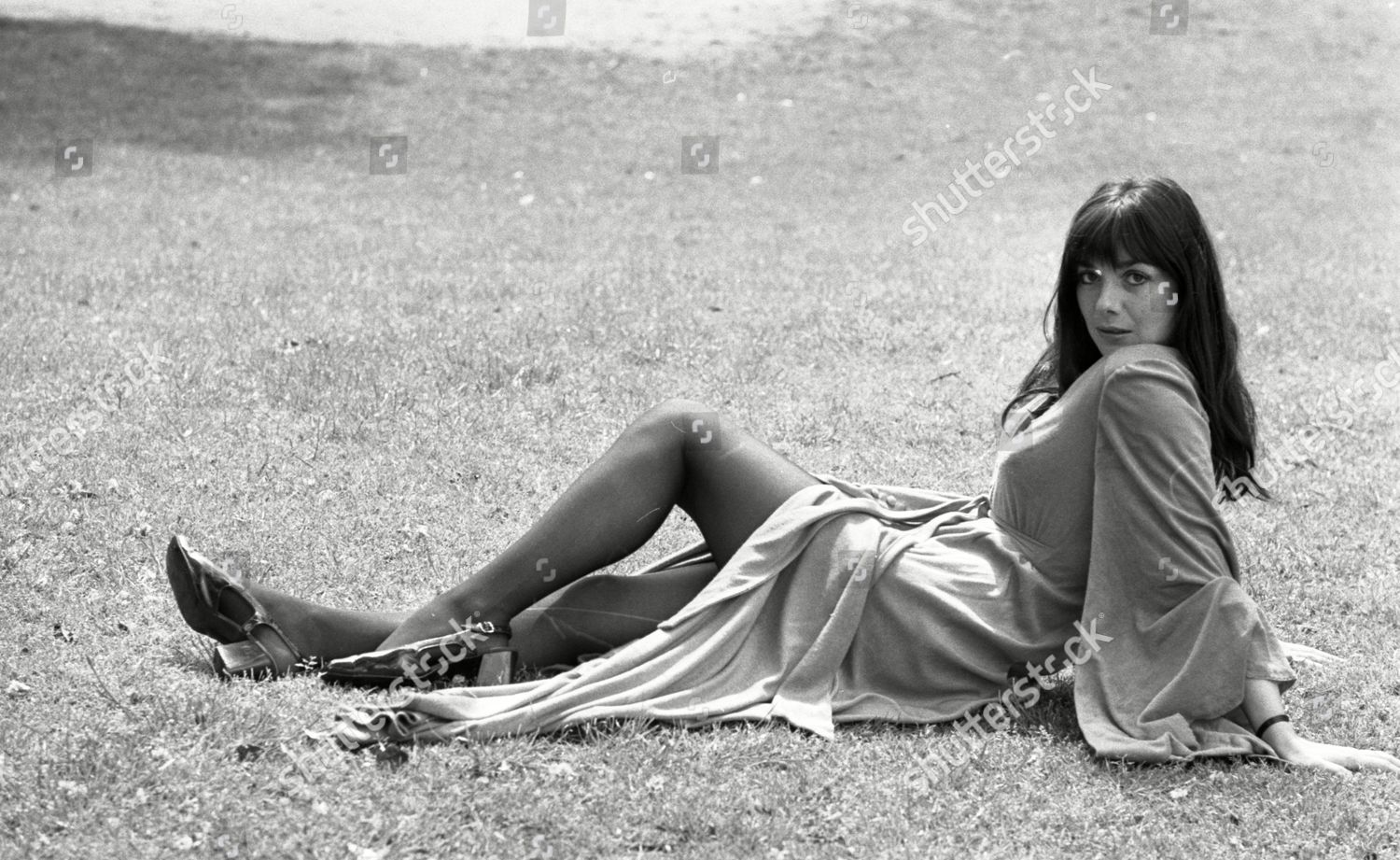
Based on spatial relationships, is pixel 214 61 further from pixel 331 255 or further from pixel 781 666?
pixel 781 666

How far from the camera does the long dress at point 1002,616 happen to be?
423 centimetres

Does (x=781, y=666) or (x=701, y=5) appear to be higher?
(x=701, y=5)

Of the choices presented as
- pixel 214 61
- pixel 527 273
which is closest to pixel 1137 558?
pixel 527 273

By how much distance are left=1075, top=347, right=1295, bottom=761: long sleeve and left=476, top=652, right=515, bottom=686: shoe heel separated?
154 centimetres

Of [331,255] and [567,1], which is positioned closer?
[331,255]

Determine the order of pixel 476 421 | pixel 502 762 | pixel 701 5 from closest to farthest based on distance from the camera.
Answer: pixel 502 762, pixel 476 421, pixel 701 5

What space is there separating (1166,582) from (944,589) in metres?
0.57

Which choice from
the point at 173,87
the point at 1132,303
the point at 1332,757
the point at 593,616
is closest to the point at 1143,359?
the point at 1132,303

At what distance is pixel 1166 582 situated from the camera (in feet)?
14.0

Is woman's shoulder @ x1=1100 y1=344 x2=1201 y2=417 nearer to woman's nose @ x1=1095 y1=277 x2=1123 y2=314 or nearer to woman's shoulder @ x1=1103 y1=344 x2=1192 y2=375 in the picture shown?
woman's shoulder @ x1=1103 y1=344 x2=1192 y2=375

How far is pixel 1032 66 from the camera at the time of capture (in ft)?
55.6

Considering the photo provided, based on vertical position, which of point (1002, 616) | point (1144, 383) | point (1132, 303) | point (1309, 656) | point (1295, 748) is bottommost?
point (1309, 656)

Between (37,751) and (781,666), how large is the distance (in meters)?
1.89

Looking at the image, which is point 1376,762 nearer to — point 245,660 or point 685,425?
point 685,425
